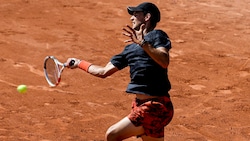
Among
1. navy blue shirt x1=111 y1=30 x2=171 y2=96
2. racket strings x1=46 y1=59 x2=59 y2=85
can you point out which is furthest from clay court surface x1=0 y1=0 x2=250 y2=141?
navy blue shirt x1=111 y1=30 x2=171 y2=96

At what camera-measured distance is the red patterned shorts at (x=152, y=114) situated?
6289mm

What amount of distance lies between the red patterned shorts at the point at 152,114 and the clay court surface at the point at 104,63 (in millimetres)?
2826

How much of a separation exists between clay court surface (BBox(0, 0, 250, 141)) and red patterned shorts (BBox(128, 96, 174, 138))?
2.83m

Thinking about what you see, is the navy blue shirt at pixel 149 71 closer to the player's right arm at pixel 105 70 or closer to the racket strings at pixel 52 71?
the player's right arm at pixel 105 70

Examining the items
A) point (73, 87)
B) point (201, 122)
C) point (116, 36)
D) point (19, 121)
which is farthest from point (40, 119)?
point (116, 36)

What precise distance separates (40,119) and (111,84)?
2283mm

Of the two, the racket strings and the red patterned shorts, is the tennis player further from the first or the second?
the racket strings

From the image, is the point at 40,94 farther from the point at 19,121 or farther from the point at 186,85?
the point at 186,85

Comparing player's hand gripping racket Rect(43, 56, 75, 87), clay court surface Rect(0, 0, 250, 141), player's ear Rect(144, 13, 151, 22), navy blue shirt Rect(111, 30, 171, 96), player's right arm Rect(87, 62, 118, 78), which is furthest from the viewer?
clay court surface Rect(0, 0, 250, 141)

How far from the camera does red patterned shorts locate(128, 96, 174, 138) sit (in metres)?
6.29

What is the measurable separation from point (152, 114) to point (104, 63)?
257 inches

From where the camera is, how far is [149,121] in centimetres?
632

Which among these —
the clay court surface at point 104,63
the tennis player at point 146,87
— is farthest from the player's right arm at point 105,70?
the clay court surface at point 104,63

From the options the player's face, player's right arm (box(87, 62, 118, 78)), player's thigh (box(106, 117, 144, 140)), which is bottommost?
Result: player's thigh (box(106, 117, 144, 140))
